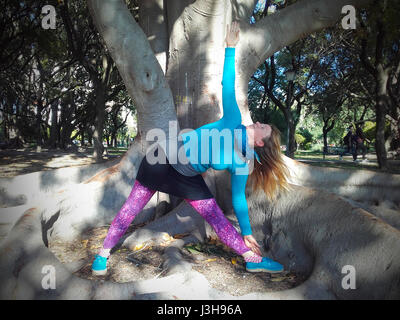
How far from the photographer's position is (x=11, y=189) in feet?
13.2

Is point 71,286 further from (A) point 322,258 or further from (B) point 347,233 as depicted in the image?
(B) point 347,233

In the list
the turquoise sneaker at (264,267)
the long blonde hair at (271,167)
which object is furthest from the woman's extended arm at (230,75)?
the turquoise sneaker at (264,267)

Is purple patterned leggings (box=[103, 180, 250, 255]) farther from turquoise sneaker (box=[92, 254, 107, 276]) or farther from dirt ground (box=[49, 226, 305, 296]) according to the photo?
dirt ground (box=[49, 226, 305, 296])

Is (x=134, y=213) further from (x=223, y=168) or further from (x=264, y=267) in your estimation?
(x=264, y=267)

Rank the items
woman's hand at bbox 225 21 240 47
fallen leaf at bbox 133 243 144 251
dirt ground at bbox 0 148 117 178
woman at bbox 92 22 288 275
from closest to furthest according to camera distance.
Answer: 1. woman's hand at bbox 225 21 240 47
2. woman at bbox 92 22 288 275
3. fallen leaf at bbox 133 243 144 251
4. dirt ground at bbox 0 148 117 178

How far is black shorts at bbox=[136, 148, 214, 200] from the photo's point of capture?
2.70m

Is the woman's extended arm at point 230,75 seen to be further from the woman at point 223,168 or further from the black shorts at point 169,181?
the black shorts at point 169,181

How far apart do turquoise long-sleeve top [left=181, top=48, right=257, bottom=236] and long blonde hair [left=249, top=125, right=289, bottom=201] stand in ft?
0.96

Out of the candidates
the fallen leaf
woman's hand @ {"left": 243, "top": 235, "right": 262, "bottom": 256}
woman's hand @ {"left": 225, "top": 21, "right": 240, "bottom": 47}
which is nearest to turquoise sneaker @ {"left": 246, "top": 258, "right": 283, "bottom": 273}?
woman's hand @ {"left": 243, "top": 235, "right": 262, "bottom": 256}

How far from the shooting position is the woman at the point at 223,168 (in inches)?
102

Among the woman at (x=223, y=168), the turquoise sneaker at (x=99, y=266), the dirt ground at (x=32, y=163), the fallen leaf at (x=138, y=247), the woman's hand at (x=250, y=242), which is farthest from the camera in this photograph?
the dirt ground at (x=32, y=163)
